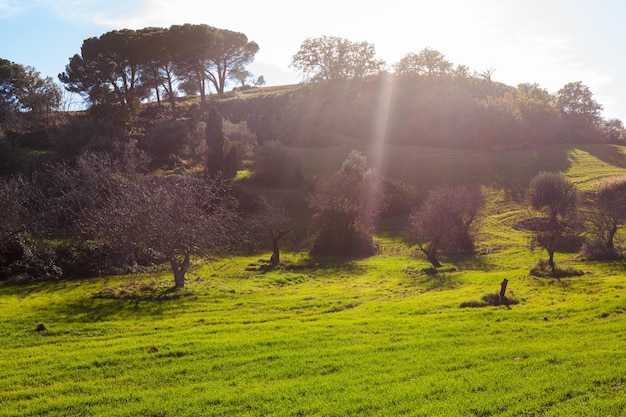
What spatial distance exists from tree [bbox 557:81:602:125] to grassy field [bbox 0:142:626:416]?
291ft

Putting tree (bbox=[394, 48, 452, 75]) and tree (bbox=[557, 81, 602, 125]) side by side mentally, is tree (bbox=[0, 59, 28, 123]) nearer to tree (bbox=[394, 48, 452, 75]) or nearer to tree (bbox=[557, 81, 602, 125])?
tree (bbox=[394, 48, 452, 75])

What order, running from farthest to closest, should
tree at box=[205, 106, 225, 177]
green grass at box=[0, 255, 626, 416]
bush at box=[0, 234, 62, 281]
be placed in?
tree at box=[205, 106, 225, 177] < bush at box=[0, 234, 62, 281] < green grass at box=[0, 255, 626, 416]

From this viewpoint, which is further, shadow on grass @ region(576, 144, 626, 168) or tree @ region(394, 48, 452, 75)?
tree @ region(394, 48, 452, 75)

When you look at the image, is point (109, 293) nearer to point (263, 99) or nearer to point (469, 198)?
point (469, 198)

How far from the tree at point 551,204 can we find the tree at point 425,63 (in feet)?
184

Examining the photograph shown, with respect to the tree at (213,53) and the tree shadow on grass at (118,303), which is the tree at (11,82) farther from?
the tree shadow on grass at (118,303)

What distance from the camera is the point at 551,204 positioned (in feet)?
196

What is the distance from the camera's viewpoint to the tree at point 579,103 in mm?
109250

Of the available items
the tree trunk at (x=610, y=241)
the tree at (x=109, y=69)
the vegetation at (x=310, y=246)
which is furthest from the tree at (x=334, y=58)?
the tree trunk at (x=610, y=241)

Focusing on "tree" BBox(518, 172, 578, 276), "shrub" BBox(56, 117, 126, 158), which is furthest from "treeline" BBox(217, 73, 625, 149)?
"tree" BBox(518, 172, 578, 276)

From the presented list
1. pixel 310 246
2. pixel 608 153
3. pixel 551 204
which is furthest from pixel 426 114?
pixel 310 246

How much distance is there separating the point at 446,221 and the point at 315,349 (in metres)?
32.6

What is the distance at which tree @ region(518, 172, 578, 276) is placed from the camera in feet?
183

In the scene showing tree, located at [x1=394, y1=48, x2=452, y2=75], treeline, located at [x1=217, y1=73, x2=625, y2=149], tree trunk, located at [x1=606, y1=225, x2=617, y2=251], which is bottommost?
tree trunk, located at [x1=606, y1=225, x2=617, y2=251]
